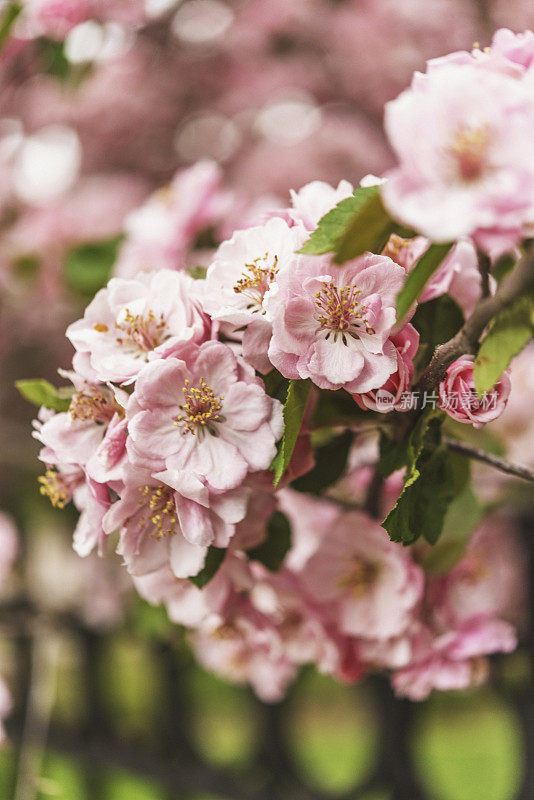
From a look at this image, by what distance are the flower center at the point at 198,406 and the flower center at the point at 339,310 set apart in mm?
81

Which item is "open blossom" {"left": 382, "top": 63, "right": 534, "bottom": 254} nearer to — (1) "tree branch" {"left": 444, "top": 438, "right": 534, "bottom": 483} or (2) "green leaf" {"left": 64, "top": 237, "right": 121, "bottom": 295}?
(1) "tree branch" {"left": 444, "top": 438, "right": 534, "bottom": 483}

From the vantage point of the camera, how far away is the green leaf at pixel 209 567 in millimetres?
483

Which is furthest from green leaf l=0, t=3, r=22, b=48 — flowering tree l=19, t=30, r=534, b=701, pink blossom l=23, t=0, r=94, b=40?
flowering tree l=19, t=30, r=534, b=701

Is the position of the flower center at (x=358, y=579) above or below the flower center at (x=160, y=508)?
below

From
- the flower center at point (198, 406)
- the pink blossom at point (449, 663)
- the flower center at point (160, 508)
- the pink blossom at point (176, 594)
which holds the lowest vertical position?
the pink blossom at point (449, 663)

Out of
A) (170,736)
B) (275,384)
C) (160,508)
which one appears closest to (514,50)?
(275,384)

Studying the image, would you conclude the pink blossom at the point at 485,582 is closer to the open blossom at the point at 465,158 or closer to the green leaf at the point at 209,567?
the green leaf at the point at 209,567

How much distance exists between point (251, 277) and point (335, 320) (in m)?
0.07

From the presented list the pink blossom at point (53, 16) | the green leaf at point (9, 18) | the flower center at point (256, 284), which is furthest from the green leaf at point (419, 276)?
the pink blossom at point (53, 16)

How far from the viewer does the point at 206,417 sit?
1.46 ft

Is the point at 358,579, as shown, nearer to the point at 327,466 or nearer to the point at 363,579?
the point at 363,579

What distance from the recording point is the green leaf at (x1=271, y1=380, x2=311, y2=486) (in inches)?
16.5

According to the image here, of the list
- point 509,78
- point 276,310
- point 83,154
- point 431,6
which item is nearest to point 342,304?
point 276,310

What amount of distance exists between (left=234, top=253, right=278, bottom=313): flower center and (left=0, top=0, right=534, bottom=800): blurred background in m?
0.42
